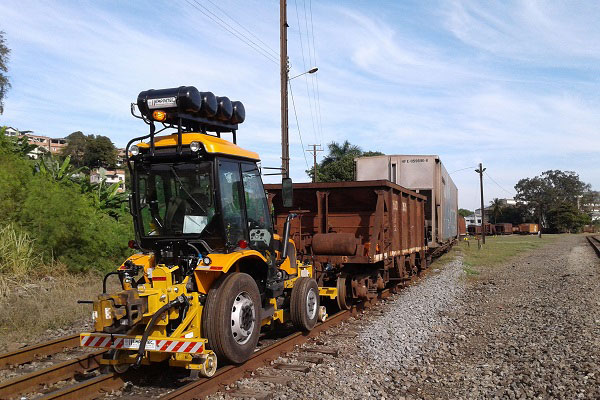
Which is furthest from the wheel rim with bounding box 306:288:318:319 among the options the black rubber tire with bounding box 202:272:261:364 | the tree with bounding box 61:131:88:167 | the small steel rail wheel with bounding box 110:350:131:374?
the tree with bounding box 61:131:88:167

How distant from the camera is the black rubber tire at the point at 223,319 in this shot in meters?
5.56

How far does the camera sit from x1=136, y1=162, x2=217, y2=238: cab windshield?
587 centimetres

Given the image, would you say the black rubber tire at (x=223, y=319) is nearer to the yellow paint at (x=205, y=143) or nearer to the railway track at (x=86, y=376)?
the railway track at (x=86, y=376)

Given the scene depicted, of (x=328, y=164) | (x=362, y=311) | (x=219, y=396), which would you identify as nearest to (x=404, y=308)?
(x=362, y=311)

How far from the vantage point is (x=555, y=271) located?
18938 millimetres

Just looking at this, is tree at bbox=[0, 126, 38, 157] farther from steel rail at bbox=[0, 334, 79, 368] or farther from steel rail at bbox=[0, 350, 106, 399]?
steel rail at bbox=[0, 350, 106, 399]

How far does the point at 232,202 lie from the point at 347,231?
5001mm

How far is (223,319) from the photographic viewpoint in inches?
219

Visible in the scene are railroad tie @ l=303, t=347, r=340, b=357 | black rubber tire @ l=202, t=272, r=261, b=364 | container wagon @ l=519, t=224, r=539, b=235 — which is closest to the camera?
black rubber tire @ l=202, t=272, r=261, b=364

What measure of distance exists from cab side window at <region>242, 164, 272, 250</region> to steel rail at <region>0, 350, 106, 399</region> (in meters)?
2.43

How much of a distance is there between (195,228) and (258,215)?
3.41 ft

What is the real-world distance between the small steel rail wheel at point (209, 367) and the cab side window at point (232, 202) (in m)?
1.28

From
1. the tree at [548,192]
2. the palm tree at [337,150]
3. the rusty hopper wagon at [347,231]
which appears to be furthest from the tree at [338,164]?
the tree at [548,192]

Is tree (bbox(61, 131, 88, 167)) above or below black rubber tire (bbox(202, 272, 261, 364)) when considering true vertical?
above
